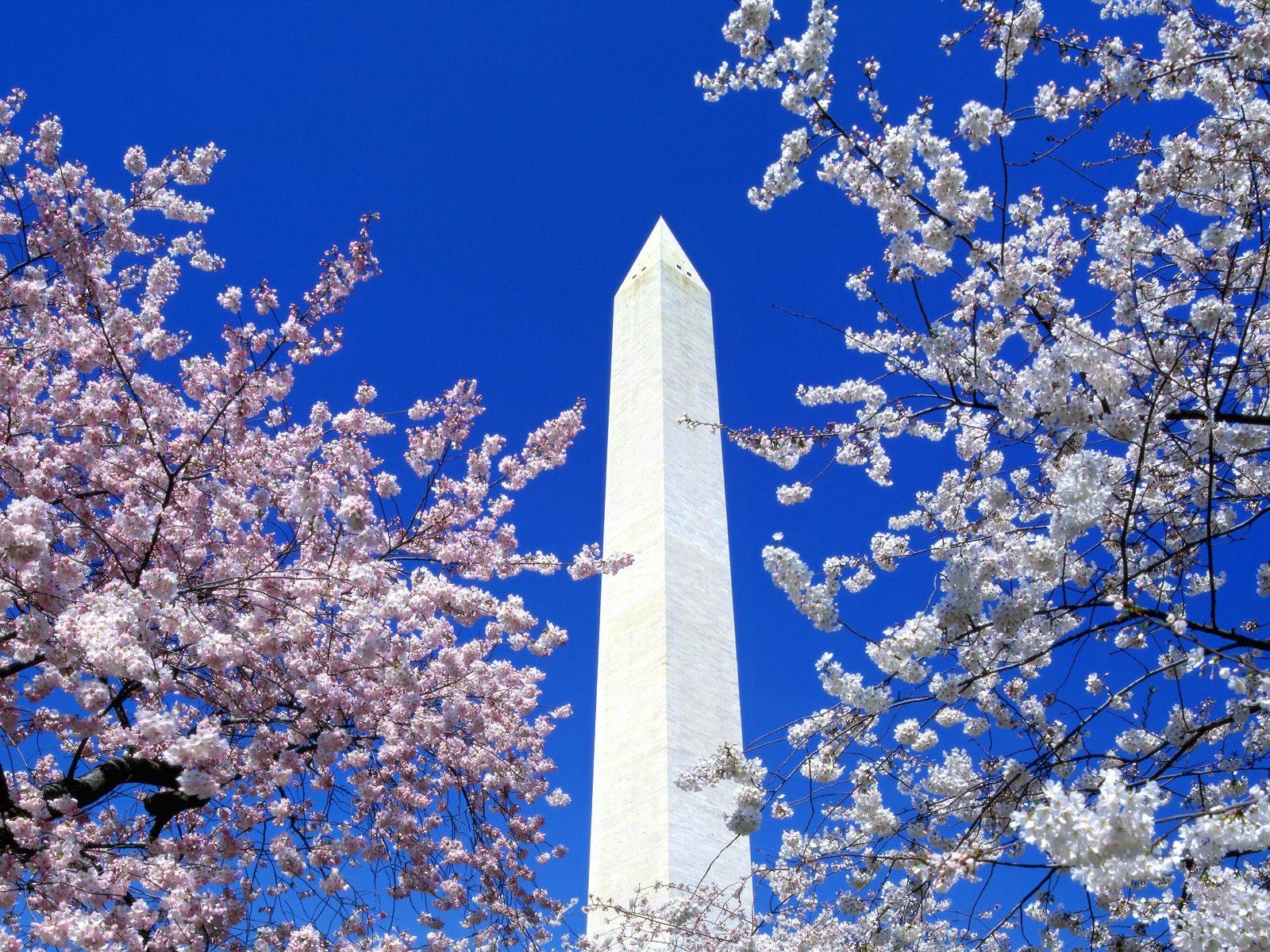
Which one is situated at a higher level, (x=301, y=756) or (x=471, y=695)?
(x=471, y=695)

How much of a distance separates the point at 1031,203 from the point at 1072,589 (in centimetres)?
214

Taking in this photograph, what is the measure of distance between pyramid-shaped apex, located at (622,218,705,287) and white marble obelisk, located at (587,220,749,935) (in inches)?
3.6

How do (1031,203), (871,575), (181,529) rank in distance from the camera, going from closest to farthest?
1. (181,529)
2. (1031,203)
3. (871,575)

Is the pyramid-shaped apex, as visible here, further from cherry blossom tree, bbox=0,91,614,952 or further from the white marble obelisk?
cherry blossom tree, bbox=0,91,614,952

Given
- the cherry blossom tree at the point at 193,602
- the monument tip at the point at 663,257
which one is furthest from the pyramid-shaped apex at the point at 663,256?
the cherry blossom tree at the point at 193,602

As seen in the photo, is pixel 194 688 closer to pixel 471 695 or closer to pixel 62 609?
pixel 62 609

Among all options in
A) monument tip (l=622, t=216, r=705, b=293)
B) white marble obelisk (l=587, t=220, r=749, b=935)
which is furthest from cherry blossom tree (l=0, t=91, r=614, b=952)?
monument tip (l=622, t=216, r=705, b=293)

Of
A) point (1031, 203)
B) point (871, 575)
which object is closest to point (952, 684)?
point (871, 575)

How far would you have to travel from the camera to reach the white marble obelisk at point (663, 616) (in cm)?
1029

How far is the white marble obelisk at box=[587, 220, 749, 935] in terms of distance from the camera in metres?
10.3

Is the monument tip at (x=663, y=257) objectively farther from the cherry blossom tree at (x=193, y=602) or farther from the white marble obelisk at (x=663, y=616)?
the cherry blossom tree at (x=193, y=602)

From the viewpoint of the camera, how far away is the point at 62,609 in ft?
13.0

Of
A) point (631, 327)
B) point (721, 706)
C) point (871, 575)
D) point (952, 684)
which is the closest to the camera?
point (952, 684)

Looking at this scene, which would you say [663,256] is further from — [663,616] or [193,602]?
[193,602]
